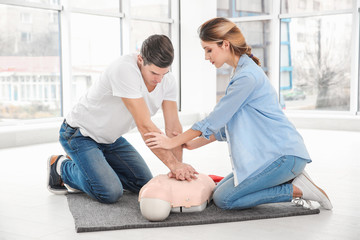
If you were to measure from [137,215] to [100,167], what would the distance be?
349mm

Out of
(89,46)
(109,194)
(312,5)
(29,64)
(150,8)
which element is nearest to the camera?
(109,194)

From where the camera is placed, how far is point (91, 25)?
637 centimetres

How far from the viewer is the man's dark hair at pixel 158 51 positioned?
2.19 meters

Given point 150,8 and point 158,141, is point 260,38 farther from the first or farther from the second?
point 158,141

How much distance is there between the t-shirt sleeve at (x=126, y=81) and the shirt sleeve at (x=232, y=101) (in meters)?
0.35

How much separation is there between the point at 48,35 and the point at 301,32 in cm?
337

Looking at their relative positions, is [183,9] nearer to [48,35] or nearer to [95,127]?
[48,35]

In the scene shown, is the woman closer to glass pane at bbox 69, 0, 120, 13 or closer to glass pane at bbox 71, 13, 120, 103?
glass pane at bbox 71, 13, 120, 103

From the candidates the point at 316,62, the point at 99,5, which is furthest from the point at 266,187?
the point at 316,62

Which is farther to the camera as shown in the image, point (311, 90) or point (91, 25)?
point (311, 90)

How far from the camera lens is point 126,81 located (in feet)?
7.38

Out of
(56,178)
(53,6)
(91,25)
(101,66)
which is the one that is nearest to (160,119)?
(101,66)

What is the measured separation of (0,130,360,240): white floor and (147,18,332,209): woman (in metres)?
0.15

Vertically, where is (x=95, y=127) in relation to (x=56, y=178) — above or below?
above
